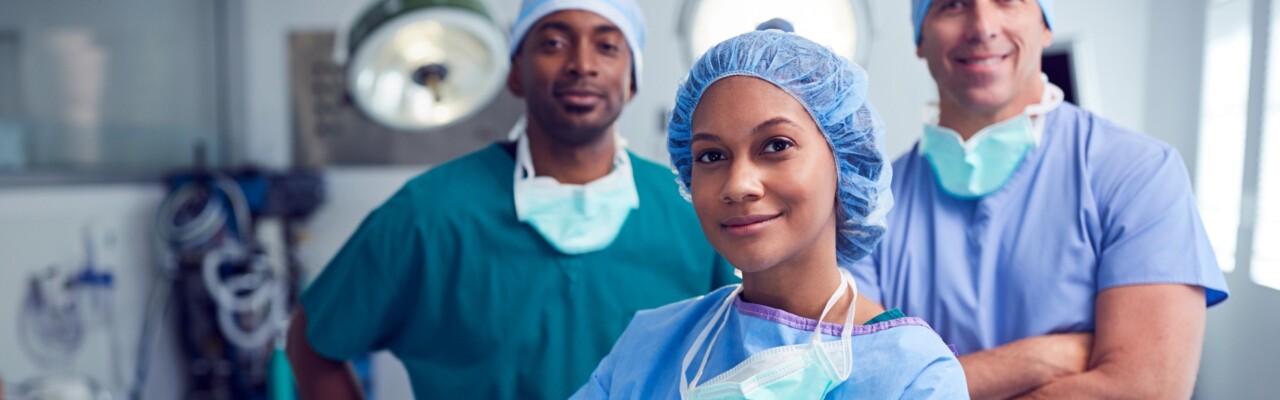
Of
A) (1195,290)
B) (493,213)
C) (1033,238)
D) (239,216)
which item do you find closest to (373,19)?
(493,213)

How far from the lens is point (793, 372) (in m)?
1.00

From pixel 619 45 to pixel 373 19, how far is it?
422 mm

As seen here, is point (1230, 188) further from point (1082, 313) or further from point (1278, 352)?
point (1082, 313)

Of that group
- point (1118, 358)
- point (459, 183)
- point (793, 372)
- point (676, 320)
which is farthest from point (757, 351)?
point (459, 183)

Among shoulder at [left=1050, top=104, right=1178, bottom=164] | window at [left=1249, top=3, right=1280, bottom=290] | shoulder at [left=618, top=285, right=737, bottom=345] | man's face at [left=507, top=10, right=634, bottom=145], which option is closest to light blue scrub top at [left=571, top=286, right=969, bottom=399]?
shoulder at [left=618, top=285, right=737, bottom=345]

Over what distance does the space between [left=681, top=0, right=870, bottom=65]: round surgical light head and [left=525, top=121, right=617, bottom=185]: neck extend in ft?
0.71

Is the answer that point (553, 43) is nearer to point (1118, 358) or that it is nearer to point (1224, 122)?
point (1118, 358)

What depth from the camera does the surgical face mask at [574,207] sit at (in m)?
1.58

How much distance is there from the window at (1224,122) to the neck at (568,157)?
1.19 meters

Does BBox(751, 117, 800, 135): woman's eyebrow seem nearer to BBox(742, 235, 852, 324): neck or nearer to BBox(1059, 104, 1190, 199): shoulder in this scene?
BBox(742, 235, 852, 324): neck

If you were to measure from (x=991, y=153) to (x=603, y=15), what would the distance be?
636 mm

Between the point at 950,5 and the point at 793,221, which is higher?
the point at 950,5

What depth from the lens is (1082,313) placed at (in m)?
1.32

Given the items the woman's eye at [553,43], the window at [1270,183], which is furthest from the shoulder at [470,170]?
the window at [1270,183]
